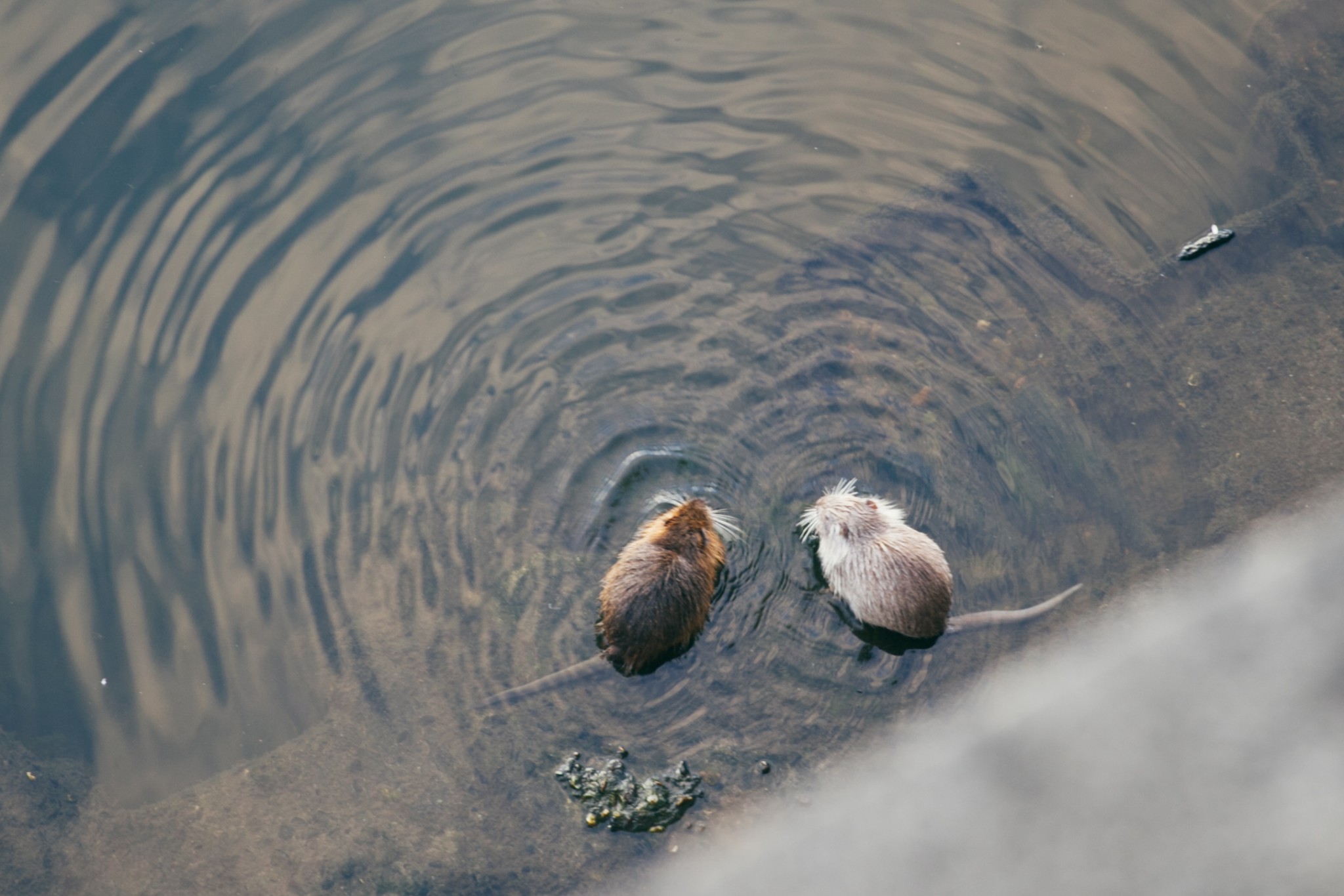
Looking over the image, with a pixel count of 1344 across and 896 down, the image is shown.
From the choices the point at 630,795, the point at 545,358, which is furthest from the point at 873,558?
the point at 545,358

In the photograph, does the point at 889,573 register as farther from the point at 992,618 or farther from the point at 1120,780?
the point at 1120,780

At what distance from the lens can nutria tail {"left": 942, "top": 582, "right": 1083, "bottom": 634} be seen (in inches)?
191

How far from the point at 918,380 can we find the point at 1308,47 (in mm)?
3933

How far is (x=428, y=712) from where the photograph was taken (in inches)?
193

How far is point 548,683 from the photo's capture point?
4855 mm

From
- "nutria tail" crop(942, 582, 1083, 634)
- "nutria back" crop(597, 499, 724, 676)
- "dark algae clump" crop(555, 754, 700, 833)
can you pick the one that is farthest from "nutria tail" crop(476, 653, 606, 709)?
"nutria tail" crop(942, 582, 1083, 634)

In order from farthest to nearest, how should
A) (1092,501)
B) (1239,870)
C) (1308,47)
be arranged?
(1308,47)
(1092,501)
(1239,870)

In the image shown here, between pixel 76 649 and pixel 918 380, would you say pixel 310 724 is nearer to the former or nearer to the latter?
pixel 76 649

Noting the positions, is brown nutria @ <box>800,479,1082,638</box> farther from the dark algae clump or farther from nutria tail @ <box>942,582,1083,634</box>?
the dark algae clump

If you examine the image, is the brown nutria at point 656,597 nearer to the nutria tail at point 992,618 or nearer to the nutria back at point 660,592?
the nutria back at point 660,592

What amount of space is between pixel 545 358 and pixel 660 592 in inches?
72.0

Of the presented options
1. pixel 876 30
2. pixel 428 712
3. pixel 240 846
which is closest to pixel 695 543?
pixel 428 712

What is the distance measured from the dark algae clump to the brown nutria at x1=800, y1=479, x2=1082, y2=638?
123cm

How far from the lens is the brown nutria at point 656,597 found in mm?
4555
